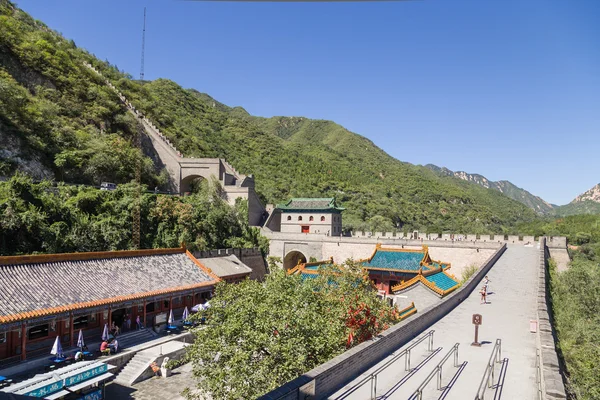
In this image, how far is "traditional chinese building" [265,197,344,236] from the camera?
42469 millimetres

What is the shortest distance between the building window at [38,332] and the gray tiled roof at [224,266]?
1130 cm

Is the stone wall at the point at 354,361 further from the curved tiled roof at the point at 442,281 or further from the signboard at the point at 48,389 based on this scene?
the signboard at the point at 48,389

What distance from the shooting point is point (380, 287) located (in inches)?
1115

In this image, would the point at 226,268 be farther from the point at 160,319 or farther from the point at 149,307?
the point at 160,319

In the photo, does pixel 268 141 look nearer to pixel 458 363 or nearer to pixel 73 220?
pixel 73 220

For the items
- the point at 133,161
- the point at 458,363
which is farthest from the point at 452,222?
the point at 458,363

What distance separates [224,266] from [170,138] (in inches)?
1142

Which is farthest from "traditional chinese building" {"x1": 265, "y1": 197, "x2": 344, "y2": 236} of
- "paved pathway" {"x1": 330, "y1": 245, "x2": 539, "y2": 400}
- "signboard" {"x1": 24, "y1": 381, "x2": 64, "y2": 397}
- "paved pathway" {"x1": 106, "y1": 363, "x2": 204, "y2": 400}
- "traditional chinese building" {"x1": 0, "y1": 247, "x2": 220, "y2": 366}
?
"signboard" {"x1": 24, "y1": 381, "x2": 64, "y2": 397}

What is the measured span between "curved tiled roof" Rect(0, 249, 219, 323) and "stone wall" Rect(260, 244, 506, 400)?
1103 cm

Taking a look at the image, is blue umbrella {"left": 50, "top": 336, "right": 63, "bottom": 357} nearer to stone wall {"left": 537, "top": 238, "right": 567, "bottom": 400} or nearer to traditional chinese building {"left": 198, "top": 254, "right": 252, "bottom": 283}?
traditional chinese building {"left": 198, "top": 254, "right": 252, "bottom": 283}

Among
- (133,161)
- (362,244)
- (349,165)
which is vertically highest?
(349,165)

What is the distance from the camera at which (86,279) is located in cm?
1694

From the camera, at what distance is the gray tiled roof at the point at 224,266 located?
26281 millimetres

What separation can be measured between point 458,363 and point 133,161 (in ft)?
104
